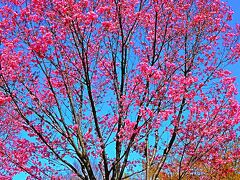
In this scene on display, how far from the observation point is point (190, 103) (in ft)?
33.2

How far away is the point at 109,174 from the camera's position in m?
9.09

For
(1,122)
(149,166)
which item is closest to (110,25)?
(149,166)

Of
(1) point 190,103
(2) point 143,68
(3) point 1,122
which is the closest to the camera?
(2) point 143,68

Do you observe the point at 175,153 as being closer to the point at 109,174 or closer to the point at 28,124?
the point at 109,174

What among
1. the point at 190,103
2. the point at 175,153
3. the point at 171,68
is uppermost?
the point at 171,68

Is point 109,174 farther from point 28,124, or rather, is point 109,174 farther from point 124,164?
point 28,124

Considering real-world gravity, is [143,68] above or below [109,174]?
above

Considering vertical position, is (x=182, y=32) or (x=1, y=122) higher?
(x=1, y=122)

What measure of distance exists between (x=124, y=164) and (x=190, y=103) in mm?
2367

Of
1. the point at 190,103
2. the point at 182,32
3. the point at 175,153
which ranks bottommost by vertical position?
the point at 175,153

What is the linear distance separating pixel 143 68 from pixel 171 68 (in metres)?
1.34

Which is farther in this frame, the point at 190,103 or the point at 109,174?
the point at 190,103

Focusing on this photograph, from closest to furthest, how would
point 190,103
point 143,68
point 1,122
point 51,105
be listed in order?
point 143,68, point 51,105, point 190,103, point 1,122

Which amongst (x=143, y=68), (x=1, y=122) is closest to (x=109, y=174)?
(x=143, y=68)
